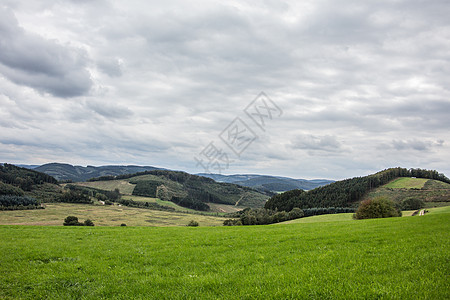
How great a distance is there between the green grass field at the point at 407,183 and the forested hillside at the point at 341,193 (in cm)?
626

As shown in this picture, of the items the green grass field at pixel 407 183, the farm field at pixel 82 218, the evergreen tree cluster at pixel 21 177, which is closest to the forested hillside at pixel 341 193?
the green grass field at pixel 407 183

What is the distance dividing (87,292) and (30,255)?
6.78m

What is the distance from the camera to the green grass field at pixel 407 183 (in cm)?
12112

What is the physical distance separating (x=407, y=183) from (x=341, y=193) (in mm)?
32167

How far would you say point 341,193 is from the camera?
137 meters

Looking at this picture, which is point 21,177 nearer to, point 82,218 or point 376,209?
point 82,218

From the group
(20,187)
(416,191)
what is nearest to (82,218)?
(20,187)

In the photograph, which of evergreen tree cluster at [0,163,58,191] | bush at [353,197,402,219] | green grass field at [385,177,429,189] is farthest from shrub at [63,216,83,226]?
green grass field at [385,177,429,189]

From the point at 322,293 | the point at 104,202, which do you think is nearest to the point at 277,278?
the point at 322,293

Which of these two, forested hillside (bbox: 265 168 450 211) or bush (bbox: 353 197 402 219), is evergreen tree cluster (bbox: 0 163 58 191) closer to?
forested hillside (bbox: 265 168 450 211)

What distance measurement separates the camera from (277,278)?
25.4 feet

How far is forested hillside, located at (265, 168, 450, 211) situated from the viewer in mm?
129375

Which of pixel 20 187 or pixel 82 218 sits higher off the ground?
pixel 20 187

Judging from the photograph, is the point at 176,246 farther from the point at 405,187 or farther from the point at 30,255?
the point at 405,187
